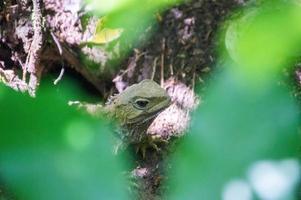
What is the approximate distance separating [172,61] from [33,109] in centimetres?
354

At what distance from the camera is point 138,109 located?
12.6 ft

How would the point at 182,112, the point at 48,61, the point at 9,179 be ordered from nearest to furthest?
the point at 9,179 → the point at 182,112 → the point at 48,61

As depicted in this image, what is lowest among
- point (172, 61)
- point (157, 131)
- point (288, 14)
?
point (157, 131)

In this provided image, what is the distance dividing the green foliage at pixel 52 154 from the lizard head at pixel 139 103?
3045mm

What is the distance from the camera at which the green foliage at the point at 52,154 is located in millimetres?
571

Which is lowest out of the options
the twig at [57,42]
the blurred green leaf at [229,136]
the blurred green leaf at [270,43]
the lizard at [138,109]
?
the lizard at [138,109]

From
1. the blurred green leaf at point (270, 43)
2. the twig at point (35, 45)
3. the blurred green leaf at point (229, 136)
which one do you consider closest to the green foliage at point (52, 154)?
the blurred green leaf at point (229, 136)

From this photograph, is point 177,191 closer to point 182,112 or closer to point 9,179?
point 9,179

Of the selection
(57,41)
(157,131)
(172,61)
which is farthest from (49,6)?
(157,131)

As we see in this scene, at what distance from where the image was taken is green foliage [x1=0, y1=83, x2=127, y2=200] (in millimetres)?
571

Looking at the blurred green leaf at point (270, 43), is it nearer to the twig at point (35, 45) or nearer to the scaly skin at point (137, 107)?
the scaly skin at point (137, 107)

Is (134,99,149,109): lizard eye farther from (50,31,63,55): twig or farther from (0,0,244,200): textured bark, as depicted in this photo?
(50,31,63,55): twig

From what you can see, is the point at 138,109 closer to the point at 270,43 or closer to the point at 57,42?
the point at 57,42

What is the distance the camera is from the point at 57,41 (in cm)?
430
